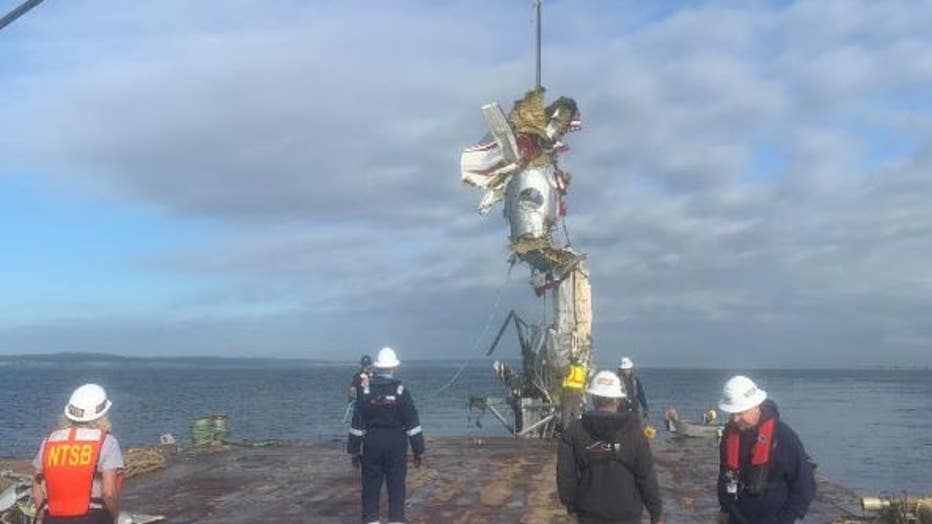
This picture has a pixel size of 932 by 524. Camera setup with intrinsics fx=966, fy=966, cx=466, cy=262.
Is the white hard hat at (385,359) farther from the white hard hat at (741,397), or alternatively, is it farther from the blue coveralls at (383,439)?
the white hard hat at (741,397)

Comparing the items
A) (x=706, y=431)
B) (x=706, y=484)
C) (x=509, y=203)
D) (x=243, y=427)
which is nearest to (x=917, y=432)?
(x=706, y=431)

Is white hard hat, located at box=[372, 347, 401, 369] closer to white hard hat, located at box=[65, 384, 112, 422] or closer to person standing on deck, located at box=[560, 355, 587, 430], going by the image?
white hard hat, located at box=[65, 384, 112, 422]

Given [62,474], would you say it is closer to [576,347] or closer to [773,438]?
[773,438]

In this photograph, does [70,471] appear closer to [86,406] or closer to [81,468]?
[81,468]

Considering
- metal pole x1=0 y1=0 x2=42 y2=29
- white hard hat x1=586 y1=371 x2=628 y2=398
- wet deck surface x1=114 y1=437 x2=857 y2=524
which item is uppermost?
metal pole x1=0 y1=0 x2=42 y2=29

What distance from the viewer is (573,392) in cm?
2000

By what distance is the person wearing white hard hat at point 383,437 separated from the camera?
34.2ft

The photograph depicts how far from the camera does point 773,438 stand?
A: 21.8ft

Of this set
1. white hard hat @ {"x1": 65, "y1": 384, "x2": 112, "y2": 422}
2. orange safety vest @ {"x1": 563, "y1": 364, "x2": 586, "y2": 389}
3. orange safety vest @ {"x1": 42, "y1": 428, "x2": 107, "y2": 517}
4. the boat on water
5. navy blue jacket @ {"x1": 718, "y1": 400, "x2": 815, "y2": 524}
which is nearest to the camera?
navy blue jacket @ {"x1": 718, "y1": 400, "x2": 815, "y2": 524}

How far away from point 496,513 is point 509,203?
1107 centimetres

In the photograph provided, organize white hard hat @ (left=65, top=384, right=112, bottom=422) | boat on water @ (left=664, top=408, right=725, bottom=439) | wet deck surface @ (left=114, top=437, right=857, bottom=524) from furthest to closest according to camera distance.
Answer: boat on water @ (left=664, top=408, right=725, bottom=439) < wet deck surface @ (left=114, top=437, right=857, bottom=524) < white hard hat @ (left=65, top=384, right=112, bottom=422)

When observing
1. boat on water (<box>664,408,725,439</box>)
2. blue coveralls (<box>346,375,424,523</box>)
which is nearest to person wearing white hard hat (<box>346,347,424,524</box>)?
blue coveralls (<box>346,375,424,523</box>)

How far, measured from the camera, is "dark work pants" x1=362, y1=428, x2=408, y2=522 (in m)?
10.4

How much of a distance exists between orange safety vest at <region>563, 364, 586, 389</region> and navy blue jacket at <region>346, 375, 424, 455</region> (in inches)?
380
